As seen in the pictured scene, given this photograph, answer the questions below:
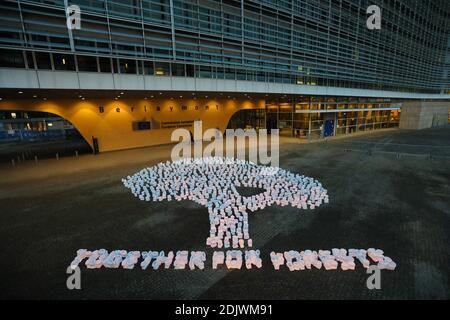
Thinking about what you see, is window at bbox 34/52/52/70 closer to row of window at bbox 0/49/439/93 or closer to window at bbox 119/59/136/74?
row of window at bbox 0/49/439/93

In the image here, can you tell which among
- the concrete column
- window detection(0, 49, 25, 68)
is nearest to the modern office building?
window detection(0, 49, 25, 68)

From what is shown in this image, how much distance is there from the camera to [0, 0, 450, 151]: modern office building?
15367 mm

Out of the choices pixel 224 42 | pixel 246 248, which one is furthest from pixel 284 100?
pixel 246 248

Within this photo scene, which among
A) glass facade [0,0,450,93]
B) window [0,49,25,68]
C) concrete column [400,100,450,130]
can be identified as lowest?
concrete column [400,100,450,130]

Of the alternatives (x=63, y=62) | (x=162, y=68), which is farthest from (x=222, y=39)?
(x=63, y=62)

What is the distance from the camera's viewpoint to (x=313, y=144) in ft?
91.2

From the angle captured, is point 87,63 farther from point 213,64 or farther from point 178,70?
point 213,64

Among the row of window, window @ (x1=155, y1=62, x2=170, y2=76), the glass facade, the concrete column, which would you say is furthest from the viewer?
the concrete column

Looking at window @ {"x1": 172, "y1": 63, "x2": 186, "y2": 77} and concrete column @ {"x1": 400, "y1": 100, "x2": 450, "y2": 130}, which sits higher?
window @ {"x1": 172, "y1": 63, "x2": 186, "y2": 77}

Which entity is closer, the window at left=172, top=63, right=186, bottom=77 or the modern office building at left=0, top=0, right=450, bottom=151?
the modern office building at left=0, top=0, right=450, bottom=151

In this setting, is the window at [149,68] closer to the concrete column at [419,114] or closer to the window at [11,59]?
the window at [11,59]

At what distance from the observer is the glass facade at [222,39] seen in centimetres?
1507

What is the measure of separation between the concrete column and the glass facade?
4.98 meters

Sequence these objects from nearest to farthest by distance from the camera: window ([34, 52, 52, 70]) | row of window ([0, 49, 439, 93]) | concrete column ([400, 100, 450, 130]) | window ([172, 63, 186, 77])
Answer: row of window ([0, 49, 439, 93]), window ([34, 52, 52, 70]), window ([172, 63, 186, 77]), concrete column ([400, 100, 450, 130])
